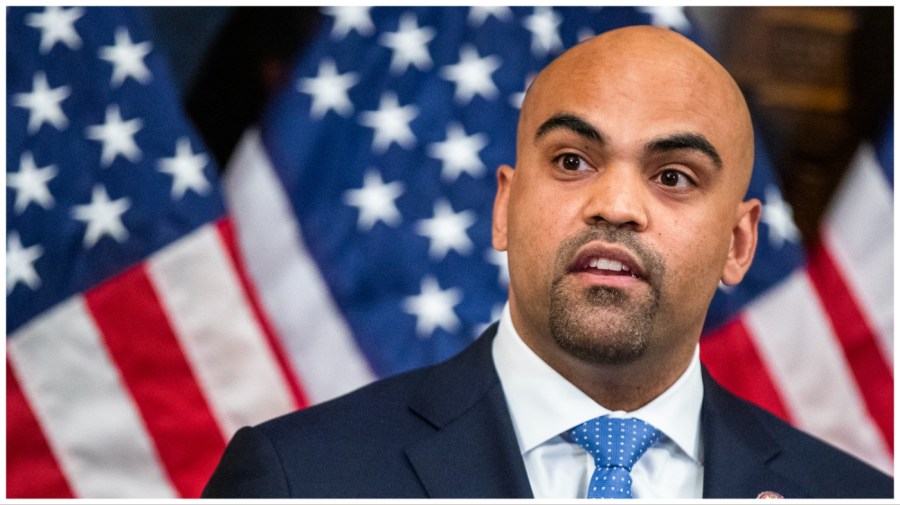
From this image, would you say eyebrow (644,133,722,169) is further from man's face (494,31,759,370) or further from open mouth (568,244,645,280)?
open mouth (568,244,645,280)

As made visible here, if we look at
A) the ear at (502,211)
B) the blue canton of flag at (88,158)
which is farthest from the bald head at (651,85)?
the blue canton of flag at (88,158)

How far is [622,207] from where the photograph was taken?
193 cm

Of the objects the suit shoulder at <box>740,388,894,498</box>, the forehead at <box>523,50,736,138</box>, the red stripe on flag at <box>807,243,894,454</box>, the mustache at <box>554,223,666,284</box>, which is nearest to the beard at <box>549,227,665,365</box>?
the mustache at <box>554,223,666,284</box>

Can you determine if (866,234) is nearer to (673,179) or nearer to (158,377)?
(673,179)

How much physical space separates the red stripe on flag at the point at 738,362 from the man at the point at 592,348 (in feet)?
2.71

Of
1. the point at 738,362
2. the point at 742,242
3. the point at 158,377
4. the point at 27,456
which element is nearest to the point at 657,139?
the point at 742,242

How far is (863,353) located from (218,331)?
5.93 ft

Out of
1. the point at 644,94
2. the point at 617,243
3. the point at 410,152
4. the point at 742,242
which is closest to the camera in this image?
the point at 617,243

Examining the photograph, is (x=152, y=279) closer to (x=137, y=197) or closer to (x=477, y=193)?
(x=137, y=197)

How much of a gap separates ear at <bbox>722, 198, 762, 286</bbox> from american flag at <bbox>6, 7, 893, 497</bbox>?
78 centimetres

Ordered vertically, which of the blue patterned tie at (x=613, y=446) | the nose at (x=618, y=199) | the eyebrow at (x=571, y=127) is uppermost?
the eyebrow at (x=571, y=127)

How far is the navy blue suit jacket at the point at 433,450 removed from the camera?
76.5 inches

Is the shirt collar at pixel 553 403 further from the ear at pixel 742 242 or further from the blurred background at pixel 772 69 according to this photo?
the blurred background at pixel 772 69

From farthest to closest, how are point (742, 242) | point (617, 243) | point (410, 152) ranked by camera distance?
1. point (410, 152)
2. point (742, 242)
3. point (617, 243)
